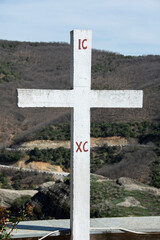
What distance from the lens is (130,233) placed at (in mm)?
5328

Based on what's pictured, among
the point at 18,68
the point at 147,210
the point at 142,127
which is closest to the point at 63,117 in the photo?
the point at 142,127

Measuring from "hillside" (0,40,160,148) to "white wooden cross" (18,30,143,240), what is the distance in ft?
82.9

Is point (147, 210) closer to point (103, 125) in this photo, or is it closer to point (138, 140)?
point (138, 140)

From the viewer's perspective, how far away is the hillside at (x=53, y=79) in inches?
1293

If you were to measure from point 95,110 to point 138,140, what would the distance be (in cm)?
671

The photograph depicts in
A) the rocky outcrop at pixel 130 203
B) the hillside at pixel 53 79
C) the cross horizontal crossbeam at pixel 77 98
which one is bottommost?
the rocky outcrop at pixel 130 203

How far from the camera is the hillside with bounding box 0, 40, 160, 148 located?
32.8m

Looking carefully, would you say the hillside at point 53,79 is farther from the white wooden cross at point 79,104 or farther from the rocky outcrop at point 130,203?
the white wooden cross at point 79,104

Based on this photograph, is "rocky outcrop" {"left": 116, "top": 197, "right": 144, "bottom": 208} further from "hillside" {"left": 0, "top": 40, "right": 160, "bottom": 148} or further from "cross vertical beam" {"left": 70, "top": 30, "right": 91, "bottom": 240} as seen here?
"hillside" {"left": 0, "top": 40, "right": 160, "bottom": 148}

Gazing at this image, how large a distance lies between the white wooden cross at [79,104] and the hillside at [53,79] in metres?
25.3

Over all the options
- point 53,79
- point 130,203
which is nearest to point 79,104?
point 130,203

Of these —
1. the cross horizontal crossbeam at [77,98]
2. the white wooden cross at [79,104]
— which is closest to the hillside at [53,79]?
the cross horizontal crossbeam at [77,98]

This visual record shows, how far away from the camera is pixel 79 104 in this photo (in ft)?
15.3

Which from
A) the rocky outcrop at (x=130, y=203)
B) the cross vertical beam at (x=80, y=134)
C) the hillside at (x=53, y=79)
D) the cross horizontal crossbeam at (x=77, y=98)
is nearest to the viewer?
the cross horizontal crossbeam at (x=77, y=98)
